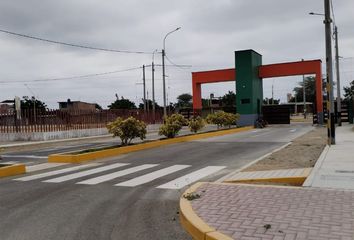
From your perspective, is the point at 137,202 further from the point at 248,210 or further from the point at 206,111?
the point at 206,111

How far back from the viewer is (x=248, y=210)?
6633mm

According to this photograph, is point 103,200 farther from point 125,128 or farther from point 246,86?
point 246,86

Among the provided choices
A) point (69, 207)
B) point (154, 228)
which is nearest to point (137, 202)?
point (69, 207)

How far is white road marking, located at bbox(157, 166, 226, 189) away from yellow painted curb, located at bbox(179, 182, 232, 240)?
2.77 meters

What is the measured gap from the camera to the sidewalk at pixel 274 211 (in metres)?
5.47

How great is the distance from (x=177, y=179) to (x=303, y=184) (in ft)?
11.0

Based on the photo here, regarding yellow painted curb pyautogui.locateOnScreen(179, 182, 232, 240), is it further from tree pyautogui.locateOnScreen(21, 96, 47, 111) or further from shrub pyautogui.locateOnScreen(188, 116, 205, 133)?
tree pyautogui.locateOnScreen(21, 96, 47, 111)

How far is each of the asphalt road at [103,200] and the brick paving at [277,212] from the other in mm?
634

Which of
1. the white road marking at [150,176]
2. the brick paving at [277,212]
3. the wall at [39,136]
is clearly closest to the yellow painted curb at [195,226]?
the brick paving at [277,212]

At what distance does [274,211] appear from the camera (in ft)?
21.3

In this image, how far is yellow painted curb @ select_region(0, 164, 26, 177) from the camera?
1285 centimetres

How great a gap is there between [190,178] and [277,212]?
4678mm

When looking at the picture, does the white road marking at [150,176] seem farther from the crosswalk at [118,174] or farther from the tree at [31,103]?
the tree at [31,103]

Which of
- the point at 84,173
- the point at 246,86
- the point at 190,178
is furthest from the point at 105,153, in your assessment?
the point at 246,86
